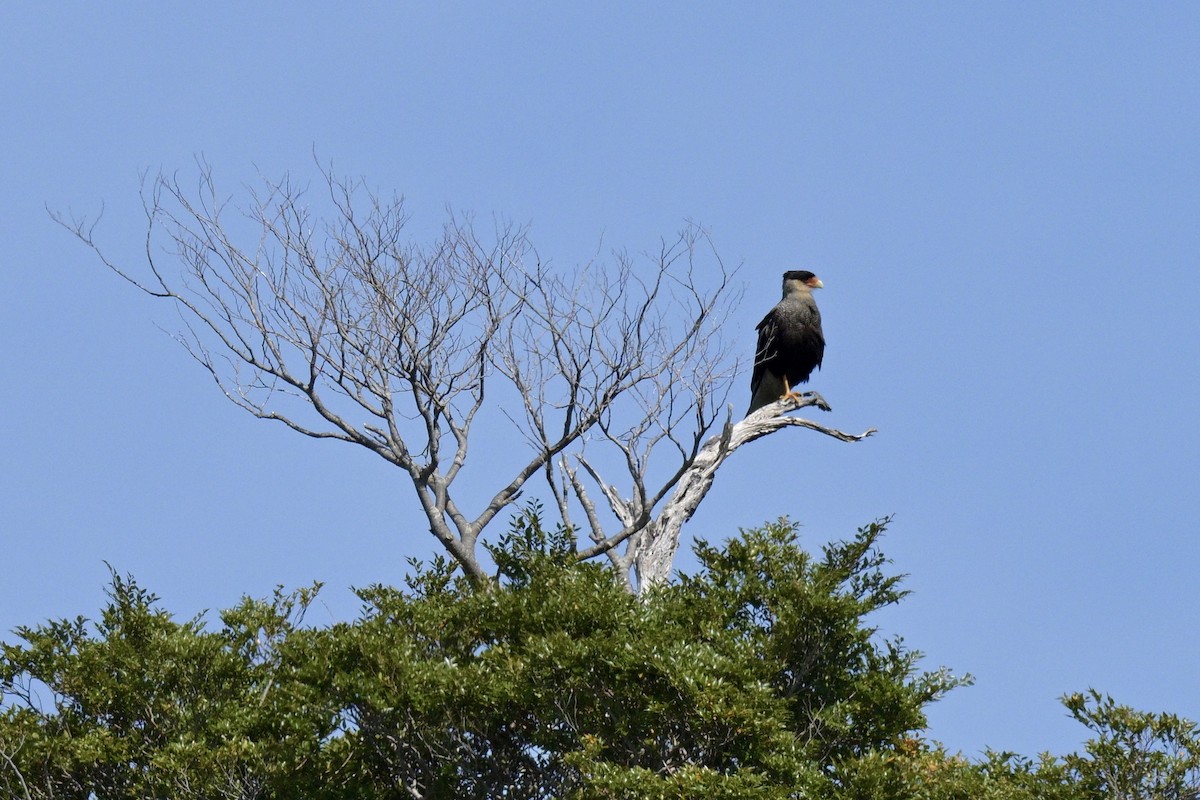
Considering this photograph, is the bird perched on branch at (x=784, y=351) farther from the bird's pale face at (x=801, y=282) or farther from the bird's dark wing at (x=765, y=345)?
the bird's pale face at (x=801, y=282)

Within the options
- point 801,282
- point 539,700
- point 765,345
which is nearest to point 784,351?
point 765,345

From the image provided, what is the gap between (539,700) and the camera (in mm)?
7547

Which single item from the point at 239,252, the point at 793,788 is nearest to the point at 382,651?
the point at 793,788

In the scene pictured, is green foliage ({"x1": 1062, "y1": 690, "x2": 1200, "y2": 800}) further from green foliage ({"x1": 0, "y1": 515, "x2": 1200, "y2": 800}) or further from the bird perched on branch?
the bird perched on branch

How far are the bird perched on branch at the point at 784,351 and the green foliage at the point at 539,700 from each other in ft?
15.3

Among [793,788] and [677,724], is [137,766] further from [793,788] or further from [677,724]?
[793,788]

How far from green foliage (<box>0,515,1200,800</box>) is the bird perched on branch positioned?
→ 4.68m

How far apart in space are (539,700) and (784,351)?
6.69 metres

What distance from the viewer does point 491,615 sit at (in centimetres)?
836

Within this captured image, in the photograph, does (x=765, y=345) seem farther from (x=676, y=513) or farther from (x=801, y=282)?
(x=676, y=513)

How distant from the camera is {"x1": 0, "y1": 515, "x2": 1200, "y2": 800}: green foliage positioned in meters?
7.39

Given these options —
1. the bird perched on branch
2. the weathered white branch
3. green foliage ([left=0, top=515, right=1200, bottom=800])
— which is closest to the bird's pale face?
the bird perched on branch

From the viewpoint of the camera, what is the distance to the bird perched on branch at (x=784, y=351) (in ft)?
44.5

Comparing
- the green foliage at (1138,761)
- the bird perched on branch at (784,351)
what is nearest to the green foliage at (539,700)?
the green foliage at (1138,761)
